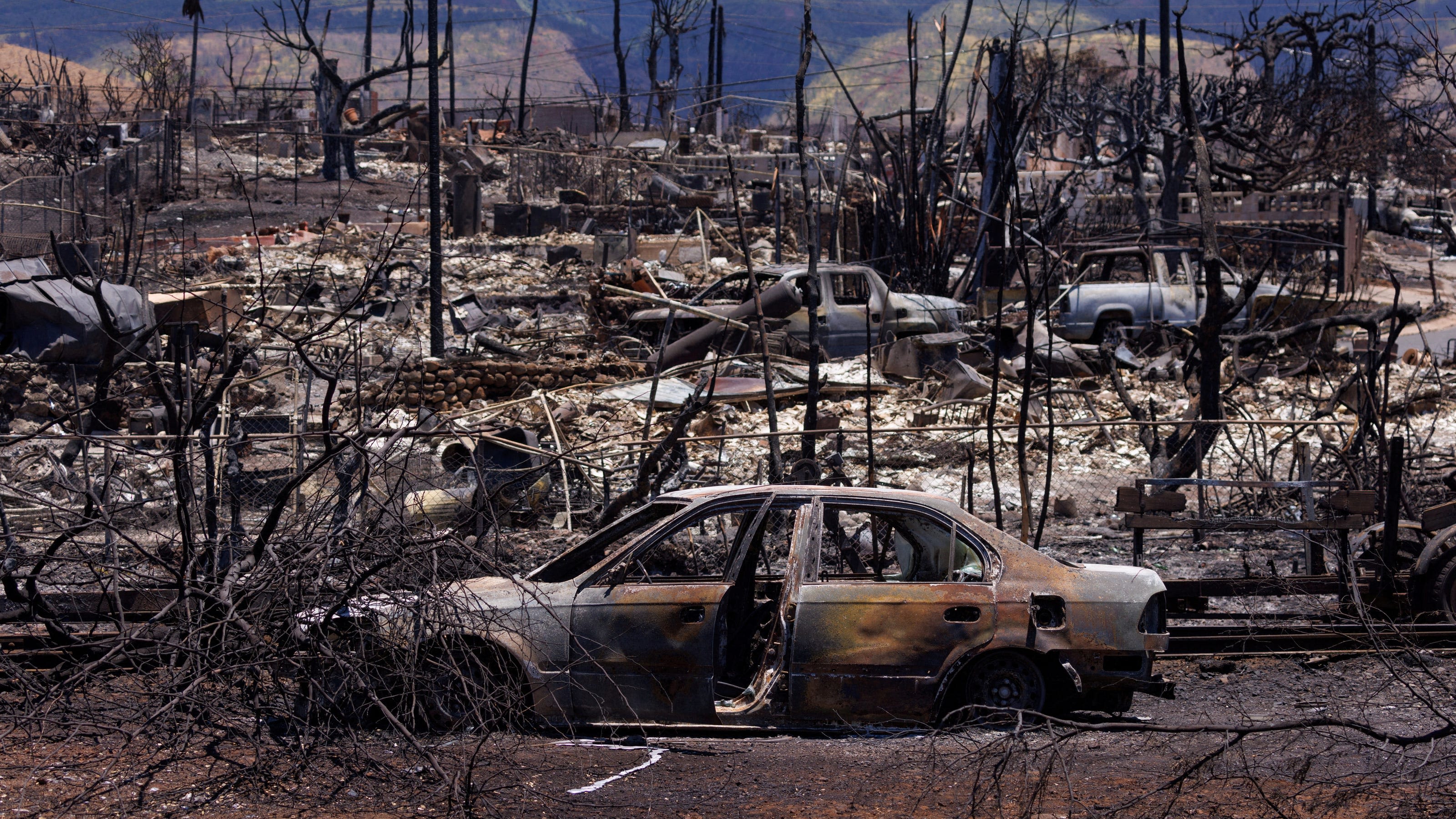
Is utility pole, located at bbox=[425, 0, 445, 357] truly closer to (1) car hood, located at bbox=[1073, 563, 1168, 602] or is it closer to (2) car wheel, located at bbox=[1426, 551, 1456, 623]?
(1) car hood, located at bbox=[1073, 563, 1168, 602]

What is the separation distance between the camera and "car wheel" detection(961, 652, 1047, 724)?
573 cm

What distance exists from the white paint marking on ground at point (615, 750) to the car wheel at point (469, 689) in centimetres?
31

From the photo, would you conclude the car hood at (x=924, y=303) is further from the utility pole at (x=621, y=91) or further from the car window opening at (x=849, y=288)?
the utility pole at (x=621, y=91)

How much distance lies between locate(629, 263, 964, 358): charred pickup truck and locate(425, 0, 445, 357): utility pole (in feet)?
8.65

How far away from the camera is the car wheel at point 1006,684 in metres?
5.73

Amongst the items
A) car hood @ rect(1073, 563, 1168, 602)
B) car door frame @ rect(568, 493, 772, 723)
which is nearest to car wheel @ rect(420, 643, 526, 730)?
car door frame @ rect(568, 493, 772, 723)

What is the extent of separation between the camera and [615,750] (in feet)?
18.5

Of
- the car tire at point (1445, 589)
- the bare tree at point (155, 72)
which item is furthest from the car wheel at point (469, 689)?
the bare tree at point (155, 72)

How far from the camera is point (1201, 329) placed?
368 inches

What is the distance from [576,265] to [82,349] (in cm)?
1199

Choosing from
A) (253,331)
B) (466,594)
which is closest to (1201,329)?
(466,594)

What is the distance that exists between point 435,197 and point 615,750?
11.3m

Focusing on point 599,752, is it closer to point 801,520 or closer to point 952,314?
point 801,520

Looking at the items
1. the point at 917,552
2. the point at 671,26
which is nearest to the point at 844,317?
the point at 917,552
